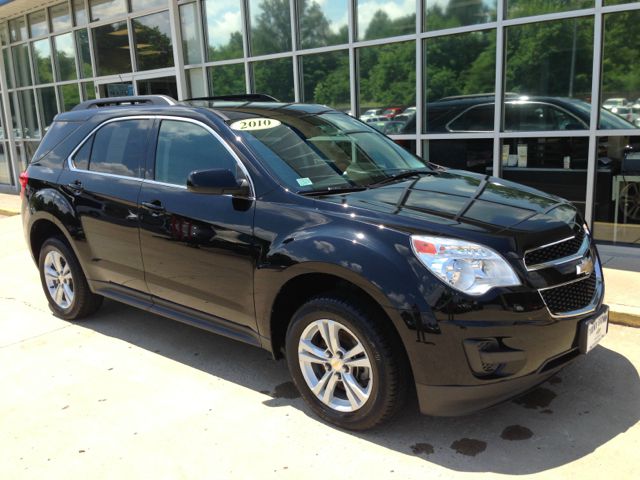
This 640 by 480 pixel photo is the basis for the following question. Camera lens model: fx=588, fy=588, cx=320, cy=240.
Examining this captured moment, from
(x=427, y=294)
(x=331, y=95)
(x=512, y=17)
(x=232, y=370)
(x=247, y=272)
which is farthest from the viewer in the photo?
(x=331, y=95)

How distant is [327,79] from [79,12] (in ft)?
22.2

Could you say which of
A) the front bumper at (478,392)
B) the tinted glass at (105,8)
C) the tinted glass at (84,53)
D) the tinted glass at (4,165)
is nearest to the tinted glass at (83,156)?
the front bumper at (478,392)

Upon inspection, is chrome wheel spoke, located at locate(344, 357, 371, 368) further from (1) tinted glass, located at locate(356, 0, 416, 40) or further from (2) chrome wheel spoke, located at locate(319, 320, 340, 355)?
(1) tinted glass, located at locate(356, 0, 416, 40)

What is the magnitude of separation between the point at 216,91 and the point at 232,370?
6.75 metres

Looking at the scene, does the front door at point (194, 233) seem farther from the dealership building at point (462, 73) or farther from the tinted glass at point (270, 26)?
the tinted glass at point (270, 26)

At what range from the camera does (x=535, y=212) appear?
321 centimetres

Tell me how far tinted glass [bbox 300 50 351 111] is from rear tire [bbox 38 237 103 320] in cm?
451

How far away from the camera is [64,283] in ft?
16.3

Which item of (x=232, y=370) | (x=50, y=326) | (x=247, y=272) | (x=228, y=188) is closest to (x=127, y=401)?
(x=232, y=370)

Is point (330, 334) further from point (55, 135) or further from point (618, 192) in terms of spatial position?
point (618, 192)

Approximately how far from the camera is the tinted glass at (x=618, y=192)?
6.02 m

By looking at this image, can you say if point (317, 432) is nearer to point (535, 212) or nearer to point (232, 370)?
point (232, 370)

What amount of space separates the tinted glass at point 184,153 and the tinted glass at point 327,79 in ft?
14.5

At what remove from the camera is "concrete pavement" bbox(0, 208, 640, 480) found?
288cm
